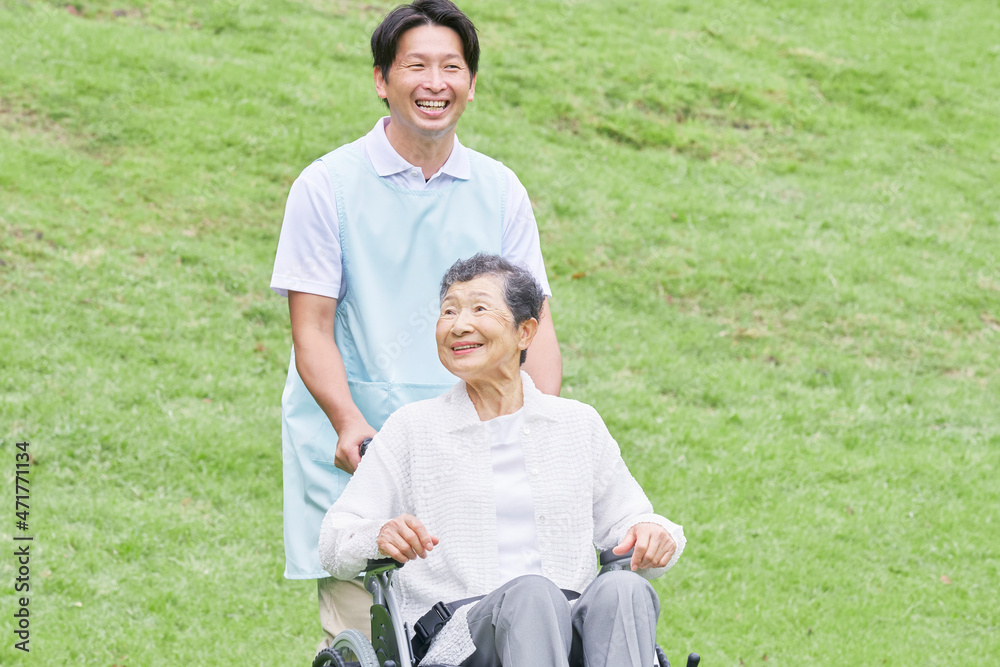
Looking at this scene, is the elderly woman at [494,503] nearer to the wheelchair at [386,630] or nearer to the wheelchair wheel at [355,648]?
the wheelchair at [386,630]

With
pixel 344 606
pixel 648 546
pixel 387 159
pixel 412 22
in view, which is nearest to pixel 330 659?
pixel 344 606

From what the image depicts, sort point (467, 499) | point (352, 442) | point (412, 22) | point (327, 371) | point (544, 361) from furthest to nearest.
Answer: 1. point (544, 361)
2. point (412, 22)
3. point (327, 371)
4. point (352, 442)
5. point (467, 499)

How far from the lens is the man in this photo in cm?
279

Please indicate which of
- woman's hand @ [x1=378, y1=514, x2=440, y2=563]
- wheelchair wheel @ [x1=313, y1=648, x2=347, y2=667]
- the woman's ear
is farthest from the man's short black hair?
wheelchair wheel @ [x1=313, y1=648, x2=347, y2=667]

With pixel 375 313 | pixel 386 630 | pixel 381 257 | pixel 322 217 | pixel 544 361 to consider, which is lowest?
pixel 386 630

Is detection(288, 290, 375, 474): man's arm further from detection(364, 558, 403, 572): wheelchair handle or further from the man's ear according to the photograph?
the man's ear

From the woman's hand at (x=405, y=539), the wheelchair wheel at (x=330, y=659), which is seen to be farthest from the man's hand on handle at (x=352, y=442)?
the wheelchair wheel at (x=330, y=659)

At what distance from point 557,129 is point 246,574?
5.84m

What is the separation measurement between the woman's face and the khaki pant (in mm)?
788

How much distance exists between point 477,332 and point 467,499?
393mm

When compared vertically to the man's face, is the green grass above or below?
below

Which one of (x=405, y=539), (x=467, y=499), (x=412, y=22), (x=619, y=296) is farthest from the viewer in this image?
(x=619, y=296)

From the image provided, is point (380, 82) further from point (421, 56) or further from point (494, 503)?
point (494, 503)

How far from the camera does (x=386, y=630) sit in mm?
2449
